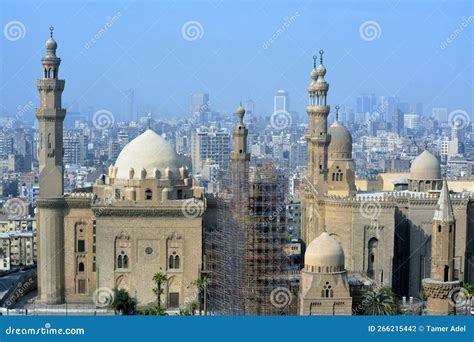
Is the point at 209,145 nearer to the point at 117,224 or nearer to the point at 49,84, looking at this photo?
the point at 49,84

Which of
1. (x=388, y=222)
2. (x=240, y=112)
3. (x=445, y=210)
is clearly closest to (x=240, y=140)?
(x=240, y=112)

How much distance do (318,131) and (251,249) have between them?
3.94 m

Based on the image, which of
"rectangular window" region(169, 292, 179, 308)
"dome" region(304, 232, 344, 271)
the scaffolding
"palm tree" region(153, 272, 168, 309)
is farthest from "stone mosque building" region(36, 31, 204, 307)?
"dome" region(304, 232, 344, 271)

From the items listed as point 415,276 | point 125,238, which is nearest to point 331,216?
point 415,276

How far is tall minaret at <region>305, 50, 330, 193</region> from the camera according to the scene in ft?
62.0

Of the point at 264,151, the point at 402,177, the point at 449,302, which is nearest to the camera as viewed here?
the point at 449,302

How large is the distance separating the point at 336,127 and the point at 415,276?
12.2 ft

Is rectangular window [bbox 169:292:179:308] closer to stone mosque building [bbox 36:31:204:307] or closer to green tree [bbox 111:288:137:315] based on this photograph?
stone mosque building [bbox 36:31:204:307]

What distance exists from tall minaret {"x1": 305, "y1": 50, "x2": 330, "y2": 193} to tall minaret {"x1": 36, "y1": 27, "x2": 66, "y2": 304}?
5.12m

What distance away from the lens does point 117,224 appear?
17078mm

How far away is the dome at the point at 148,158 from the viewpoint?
1766 centimetres

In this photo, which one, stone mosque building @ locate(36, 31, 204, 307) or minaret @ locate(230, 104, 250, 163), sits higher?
minaret @ locate(230, 104, 250, 163)

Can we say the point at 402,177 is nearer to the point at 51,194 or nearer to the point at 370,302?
the point at 370,302

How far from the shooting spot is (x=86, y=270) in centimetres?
1780
